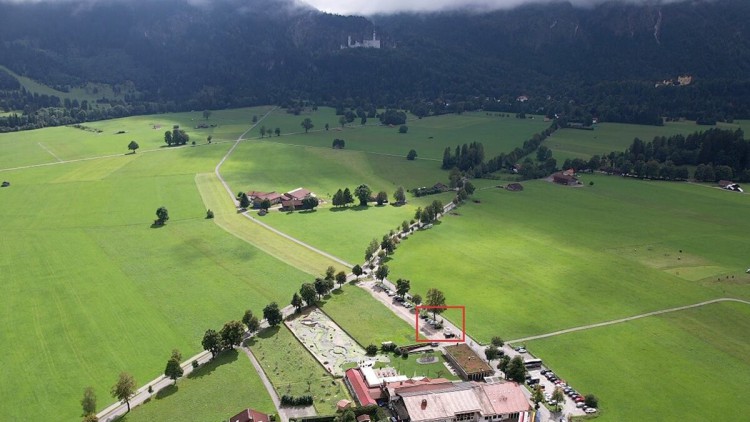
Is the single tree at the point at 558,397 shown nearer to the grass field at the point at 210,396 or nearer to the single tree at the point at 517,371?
the single tree at the point at 517,371

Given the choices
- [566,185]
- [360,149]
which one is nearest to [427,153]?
[360,149]

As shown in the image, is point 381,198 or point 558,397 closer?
point 558,397

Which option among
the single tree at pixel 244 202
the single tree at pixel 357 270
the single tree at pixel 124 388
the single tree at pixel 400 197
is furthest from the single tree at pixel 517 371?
the single tree at pixel 244 202

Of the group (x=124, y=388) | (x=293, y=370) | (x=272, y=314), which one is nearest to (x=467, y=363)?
(x=293, y=370)

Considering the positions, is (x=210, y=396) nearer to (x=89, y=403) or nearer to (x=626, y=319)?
(x=89, y=403)

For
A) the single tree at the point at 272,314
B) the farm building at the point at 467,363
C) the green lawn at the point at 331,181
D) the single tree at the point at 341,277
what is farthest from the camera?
the green lawn at the point at 331,181

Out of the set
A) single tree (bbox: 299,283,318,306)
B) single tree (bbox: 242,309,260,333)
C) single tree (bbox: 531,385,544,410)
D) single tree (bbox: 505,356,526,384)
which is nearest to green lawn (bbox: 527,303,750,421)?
single tree (bbox: 505,356,526,384)

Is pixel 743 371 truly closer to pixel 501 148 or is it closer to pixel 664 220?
pixel 664 220
